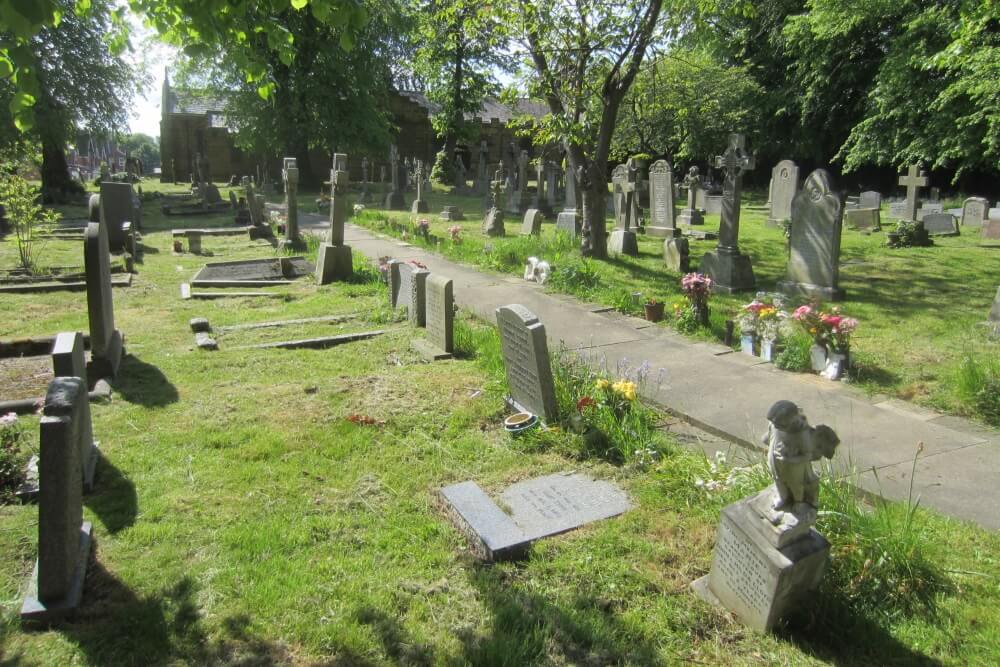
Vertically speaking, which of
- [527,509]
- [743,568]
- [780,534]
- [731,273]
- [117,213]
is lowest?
[527,509]

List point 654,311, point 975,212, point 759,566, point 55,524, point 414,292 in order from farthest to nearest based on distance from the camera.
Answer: point 975,212 → point 654,311 → point 414,292 → point 55,524 → point 759,566

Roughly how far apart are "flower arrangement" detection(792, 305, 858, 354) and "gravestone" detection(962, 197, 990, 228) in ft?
52.8

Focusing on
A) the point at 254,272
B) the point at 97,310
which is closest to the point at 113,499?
the point at 97,310

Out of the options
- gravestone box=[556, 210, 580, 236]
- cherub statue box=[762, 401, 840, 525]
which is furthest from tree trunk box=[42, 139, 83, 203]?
cherub statue box=[762, 401, 840, 525]

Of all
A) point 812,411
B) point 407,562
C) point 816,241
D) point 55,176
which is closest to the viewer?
point 407,562

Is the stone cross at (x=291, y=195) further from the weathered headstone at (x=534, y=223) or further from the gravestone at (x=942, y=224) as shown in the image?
the gravestone at (x=942, y=224)

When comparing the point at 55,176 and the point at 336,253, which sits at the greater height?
the point at 55,176

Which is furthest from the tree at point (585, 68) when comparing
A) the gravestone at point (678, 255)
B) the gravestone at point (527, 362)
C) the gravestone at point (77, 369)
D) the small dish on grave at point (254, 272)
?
the gravestone at point (77, 369)

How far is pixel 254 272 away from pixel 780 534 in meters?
11.3

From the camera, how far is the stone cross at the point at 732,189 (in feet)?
35.7

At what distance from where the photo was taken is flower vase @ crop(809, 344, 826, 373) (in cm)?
694

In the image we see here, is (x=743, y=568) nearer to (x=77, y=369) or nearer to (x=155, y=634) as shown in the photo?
(x=155, y=634)

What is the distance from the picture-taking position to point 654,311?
29.7ft

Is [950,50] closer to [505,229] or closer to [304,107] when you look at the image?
[505,229]
